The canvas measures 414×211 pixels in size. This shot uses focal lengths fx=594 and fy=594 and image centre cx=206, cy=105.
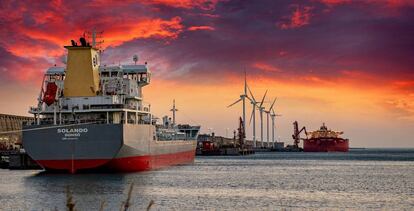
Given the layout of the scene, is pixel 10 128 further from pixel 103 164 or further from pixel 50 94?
pixel 103 164

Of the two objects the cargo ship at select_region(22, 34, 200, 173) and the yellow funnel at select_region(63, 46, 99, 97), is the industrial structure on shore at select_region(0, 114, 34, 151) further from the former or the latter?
the yellow funnel at select_region(63, 46, 99, 97)

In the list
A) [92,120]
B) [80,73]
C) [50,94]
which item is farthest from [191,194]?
[80,73]

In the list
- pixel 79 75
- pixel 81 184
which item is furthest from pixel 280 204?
pixel 79 75

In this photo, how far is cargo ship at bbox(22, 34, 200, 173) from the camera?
202 ft

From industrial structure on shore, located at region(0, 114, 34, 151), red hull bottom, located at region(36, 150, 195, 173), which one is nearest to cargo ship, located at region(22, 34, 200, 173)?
red hull bottom, located at region(36, 150, 195, 173)

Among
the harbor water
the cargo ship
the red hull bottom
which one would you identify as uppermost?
the cargo ship

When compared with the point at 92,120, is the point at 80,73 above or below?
above

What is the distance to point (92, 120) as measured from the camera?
6644cm

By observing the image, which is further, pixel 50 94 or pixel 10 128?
pixel 10 128

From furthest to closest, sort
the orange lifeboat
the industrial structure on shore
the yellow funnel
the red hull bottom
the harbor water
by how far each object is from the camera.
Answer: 1. the industrial structure on shore
2. the yellow funnel
3. the orange lifeboat
4. the red hull bottom
5. the harbor water

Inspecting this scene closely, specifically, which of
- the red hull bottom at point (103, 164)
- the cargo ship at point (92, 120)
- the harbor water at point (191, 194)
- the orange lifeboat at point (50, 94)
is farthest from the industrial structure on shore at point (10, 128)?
the harbor water at point (191, 194)

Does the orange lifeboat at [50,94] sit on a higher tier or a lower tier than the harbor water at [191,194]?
higher

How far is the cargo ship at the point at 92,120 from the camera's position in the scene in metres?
61.6

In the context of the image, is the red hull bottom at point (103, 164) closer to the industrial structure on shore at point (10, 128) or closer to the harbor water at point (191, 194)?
the harbor water at point (191, 194)
